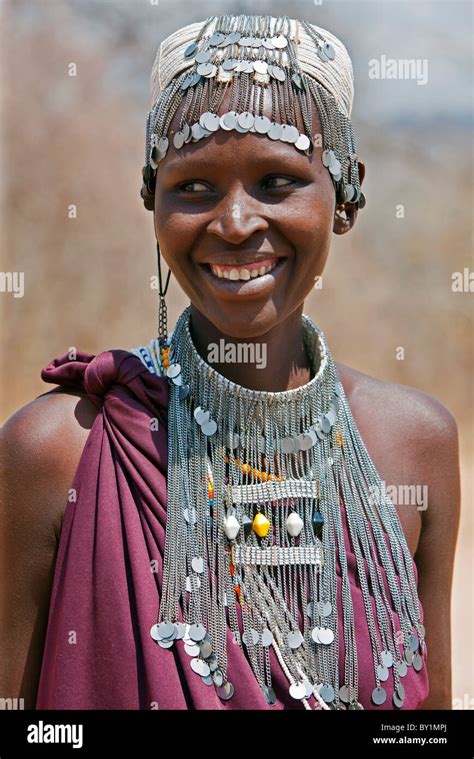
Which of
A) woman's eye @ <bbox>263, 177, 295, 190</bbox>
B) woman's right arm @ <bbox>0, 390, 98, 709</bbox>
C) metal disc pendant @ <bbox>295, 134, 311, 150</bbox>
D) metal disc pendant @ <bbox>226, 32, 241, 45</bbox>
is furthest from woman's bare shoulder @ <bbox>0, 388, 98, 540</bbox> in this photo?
metal disc pendant @ <bbox>226, 32, 241, 45</bbox>

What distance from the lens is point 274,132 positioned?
202 centimetres

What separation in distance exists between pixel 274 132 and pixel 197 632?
3.41 ft

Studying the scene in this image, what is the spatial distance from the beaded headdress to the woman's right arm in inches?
24.5

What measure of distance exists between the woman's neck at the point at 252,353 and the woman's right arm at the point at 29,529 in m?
0.35

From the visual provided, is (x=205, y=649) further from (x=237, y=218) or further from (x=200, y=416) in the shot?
(x=237, y=218)

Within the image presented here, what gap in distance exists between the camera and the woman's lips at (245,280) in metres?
2.06

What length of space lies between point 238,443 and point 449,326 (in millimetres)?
4353

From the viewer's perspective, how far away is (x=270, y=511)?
2.20m

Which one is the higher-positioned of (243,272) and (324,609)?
(243,272)

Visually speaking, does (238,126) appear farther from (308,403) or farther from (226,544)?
(226,544)

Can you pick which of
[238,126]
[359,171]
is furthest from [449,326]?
[238,126]

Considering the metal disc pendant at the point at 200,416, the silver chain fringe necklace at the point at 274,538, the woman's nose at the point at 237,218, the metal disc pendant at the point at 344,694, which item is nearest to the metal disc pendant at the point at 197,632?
the silver chain fringe necklace at the point at 274,538

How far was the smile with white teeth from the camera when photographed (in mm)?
2055
